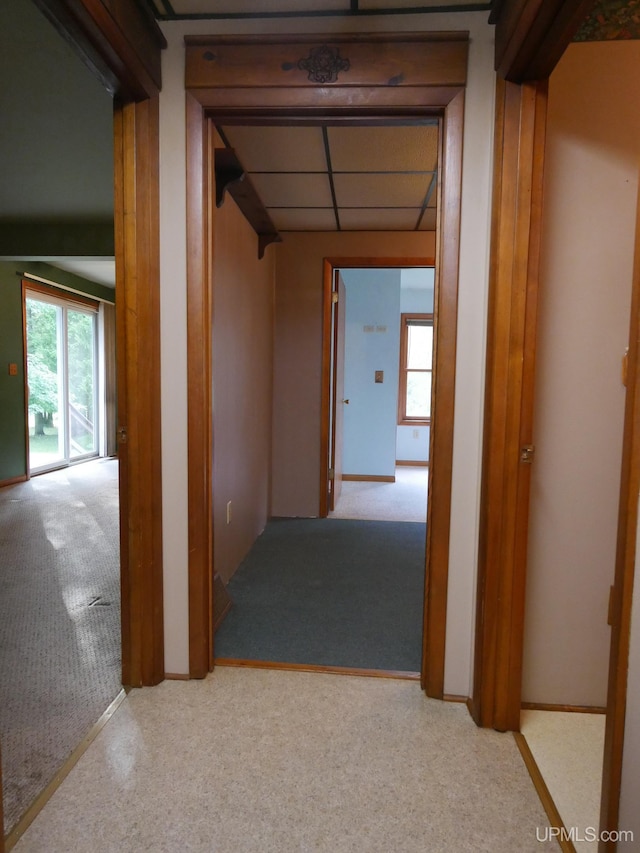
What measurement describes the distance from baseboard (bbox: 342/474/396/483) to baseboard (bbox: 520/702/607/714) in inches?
159

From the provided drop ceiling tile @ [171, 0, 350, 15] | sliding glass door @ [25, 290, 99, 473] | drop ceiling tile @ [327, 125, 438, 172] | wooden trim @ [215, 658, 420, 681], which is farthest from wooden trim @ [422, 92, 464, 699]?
sliding glass door @ [25, 290, 99, 473]

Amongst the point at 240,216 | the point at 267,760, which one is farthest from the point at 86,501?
the point at 267,760

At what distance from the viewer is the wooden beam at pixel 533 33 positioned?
1.15 metres

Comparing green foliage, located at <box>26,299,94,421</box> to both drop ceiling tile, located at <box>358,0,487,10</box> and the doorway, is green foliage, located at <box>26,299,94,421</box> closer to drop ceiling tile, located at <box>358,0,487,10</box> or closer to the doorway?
the doorway

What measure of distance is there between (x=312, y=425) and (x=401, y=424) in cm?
324

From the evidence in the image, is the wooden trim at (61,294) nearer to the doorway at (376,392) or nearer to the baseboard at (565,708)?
the doorway at (376,392)

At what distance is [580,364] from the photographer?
1589 millimetres

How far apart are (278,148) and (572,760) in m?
2.68

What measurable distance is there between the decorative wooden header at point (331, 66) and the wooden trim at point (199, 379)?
13cm

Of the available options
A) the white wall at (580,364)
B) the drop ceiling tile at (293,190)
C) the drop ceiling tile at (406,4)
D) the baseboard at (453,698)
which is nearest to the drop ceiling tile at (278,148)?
the drop ceiling tile at (293,190)

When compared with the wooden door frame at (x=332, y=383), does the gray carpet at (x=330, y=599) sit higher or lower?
lower

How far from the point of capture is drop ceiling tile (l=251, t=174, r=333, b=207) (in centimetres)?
277

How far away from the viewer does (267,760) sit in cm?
138

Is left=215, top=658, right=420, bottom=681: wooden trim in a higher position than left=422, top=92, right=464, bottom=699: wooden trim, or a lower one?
lower
